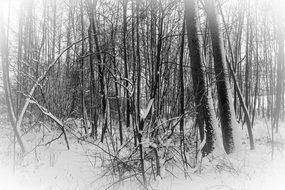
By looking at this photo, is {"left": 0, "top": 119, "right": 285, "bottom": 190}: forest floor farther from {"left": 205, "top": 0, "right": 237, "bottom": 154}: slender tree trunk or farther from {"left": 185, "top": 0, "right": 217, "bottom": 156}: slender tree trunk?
{"left": 185, "top": 0, "right": 217, "bottom": 156}: slender tree trunk

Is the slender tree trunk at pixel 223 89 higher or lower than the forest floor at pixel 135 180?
higher

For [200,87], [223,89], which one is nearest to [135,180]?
[200,87]

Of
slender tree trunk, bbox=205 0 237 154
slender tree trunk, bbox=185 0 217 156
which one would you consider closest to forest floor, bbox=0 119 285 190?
slender tree trunk, bbox=205 0 237 154

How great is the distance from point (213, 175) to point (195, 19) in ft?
11.7

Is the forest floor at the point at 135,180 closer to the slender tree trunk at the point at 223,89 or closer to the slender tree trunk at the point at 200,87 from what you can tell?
the slender tree trunk at the point at 223,89

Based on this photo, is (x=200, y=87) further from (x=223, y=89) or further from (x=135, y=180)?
(x=135, y=180)

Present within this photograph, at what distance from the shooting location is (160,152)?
4.88m

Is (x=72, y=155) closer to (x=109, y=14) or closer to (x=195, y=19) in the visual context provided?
(x=195, y=19)

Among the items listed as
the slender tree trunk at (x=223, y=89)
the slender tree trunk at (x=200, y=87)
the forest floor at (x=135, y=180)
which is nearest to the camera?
the forest floor at (x=135, y=180)

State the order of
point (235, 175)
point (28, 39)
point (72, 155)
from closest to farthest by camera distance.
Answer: point (235, 175) < point (72, 155) < point (28, 39)

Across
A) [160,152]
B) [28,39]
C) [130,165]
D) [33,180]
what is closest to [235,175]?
[160,152]

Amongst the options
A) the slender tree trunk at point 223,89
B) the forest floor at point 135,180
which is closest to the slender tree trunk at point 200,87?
the slender tree trunk at point 223,89

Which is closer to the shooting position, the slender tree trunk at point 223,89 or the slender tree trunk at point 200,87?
the slender tree trunk at point 200,87

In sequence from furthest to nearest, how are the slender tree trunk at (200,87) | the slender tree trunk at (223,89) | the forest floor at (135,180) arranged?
the slender tree trunk at (223,89) → the slender tree trunk at (200,87) → the forest floor at (135,180)
